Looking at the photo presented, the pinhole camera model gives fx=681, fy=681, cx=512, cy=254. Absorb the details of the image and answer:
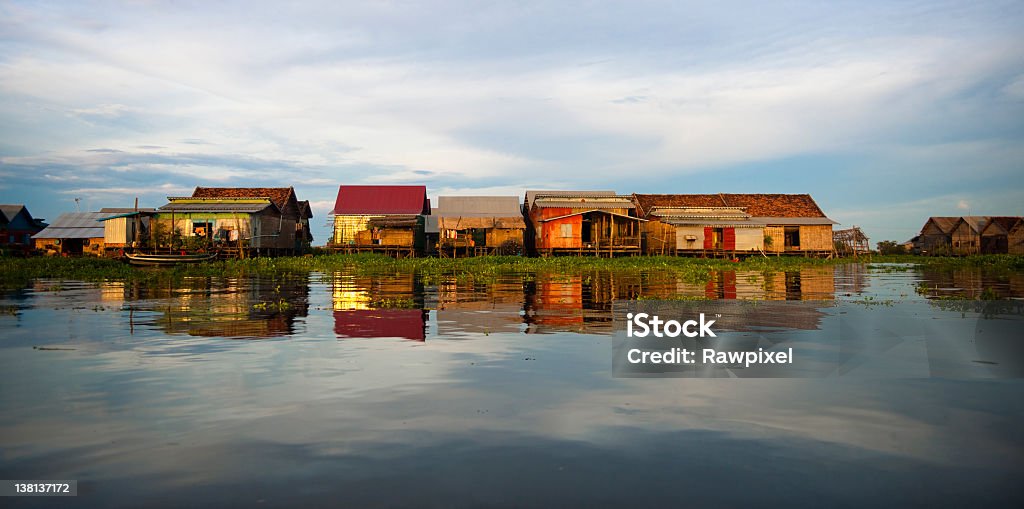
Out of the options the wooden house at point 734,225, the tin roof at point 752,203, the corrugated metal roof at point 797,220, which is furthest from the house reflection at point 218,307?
the corrugated metal roof at point 797,220

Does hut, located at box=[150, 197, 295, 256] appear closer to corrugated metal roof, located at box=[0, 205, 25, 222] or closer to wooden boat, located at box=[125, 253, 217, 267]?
wooden boat, located at box=[125, 253, 217, 267]

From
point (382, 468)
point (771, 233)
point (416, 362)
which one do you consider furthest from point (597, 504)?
point (771, 233)

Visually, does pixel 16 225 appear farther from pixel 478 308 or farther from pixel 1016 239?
pixel 1016 239

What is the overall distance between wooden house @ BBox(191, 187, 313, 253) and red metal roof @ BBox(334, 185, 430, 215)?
446cm

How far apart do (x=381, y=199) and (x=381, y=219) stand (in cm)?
468

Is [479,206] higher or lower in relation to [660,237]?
higher

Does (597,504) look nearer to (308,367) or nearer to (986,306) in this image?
(308,367)

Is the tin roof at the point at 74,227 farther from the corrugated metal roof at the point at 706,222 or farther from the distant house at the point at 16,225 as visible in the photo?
the corrugated metal roof at the point at 706,222

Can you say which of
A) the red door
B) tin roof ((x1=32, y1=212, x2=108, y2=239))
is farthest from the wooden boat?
the red door

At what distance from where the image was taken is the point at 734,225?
49938 mm

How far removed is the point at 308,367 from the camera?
7.23m

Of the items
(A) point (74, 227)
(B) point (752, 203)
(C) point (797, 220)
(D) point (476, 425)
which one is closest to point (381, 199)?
(A) point (74, 227)

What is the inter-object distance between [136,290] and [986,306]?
2069 cm

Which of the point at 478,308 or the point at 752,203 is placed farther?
the point at 752,203
